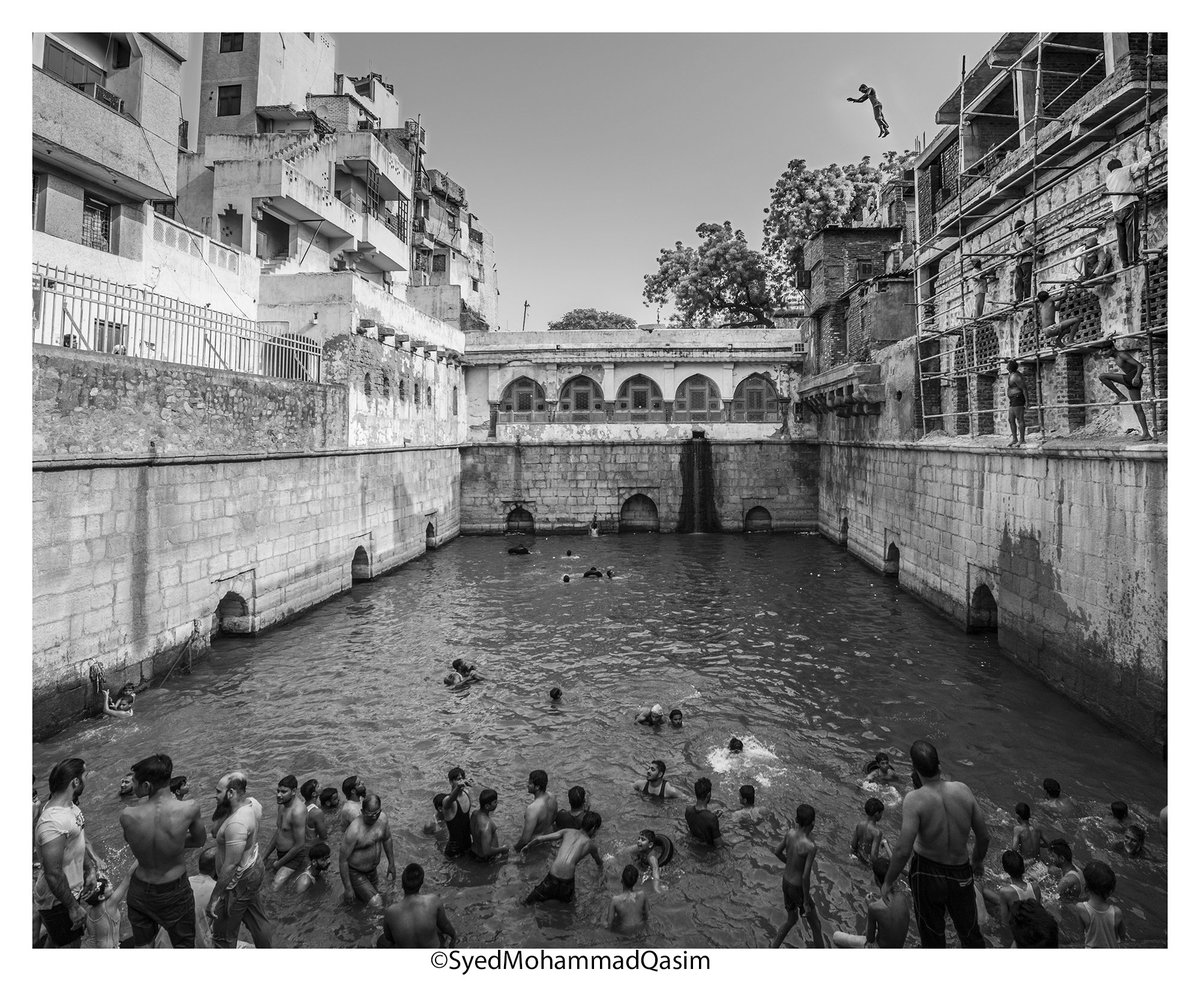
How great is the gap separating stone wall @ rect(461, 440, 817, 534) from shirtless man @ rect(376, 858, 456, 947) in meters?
23.1

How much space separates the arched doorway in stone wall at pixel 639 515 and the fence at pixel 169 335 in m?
14.3

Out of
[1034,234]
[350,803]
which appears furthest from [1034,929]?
[1034,234]

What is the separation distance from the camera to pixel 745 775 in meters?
8.31

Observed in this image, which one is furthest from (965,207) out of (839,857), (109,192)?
(109,192)

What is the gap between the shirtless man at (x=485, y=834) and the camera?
6.59 m

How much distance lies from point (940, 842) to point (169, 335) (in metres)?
14.6

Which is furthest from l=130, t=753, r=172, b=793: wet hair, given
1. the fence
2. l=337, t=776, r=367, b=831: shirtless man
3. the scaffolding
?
the scaffolding

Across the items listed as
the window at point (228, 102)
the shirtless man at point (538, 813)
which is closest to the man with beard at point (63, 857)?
the shirtless man at point (538, 813)

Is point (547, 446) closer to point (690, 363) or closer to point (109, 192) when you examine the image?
point (690, 363)

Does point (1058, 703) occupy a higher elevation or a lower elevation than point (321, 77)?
lower

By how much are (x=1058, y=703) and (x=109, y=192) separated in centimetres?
2005

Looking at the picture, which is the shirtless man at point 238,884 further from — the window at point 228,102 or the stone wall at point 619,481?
the window at point 228,102

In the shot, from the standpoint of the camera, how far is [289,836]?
6586mm

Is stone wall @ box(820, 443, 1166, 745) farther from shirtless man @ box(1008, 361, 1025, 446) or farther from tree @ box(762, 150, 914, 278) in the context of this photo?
tree @ box(762, 150, 914, 278)
